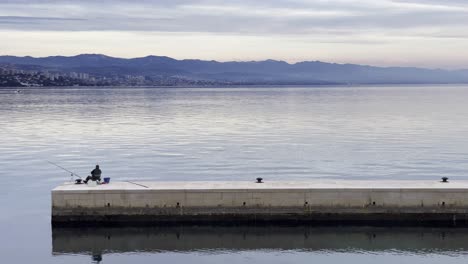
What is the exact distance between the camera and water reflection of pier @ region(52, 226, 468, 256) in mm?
28125

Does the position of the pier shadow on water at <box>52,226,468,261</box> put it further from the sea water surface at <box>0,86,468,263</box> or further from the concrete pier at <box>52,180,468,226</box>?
the concrete pier at <box>52,180,468,226</box>

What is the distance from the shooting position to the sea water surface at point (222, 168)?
2769cm

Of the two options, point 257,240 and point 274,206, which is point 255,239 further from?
point 274,206

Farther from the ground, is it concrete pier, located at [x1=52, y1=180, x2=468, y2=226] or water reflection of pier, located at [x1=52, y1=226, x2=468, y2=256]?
concrete pier, located at [x1=52, y1=180, x2=468, y2=226]

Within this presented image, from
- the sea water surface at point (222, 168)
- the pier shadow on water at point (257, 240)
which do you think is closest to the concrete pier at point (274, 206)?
the pier shadow on water at point (257, 240)

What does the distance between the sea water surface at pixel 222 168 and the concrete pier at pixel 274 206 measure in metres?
Result: 0.52

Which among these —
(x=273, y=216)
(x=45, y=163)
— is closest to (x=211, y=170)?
(x=45, y=163)

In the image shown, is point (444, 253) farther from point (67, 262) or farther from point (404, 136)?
point (404, 136)

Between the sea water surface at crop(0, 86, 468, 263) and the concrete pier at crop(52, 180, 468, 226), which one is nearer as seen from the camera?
the sea water surface at crop(0, 86, 468, 263)

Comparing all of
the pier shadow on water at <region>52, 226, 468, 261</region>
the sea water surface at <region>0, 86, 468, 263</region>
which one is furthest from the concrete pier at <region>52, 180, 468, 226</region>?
the sea water surface at <region>0, 86, 468, 263</region>

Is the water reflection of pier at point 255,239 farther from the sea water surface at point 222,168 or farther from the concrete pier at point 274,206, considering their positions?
the concrete pier at point 274,206

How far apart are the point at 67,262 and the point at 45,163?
79.4 ft

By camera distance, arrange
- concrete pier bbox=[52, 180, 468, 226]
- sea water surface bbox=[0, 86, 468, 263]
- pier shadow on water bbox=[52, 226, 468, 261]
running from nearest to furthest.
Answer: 1. sea water surface bbox=[0, 86, 468, 263]
2. pier shadow on water bbox=[52, 226, 468, 261]
3. concrete pier bbox=[52, 180, 468, 226]

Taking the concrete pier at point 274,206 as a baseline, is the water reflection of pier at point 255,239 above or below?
below
